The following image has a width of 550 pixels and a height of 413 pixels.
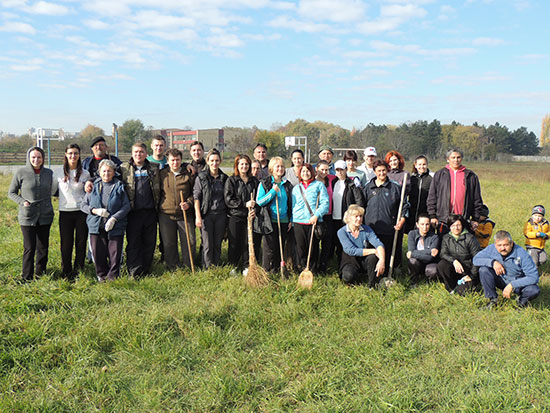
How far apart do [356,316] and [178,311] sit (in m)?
2.07

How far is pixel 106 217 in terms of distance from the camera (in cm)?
580

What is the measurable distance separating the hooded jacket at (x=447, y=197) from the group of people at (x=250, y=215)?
0.05 feet

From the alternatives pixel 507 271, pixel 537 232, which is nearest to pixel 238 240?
pixel 507 271

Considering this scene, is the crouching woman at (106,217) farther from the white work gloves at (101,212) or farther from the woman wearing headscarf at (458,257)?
the woman wearing headscarf at (458,257)

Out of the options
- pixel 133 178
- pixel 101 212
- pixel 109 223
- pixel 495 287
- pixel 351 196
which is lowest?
pixel 495 287

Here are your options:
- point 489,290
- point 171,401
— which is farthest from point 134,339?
point 489,290

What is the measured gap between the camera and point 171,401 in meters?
3.49

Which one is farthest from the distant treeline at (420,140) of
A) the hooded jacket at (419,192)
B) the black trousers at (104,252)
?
the black trousers at (104,252)

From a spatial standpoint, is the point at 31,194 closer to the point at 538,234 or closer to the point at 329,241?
the point at 329,241

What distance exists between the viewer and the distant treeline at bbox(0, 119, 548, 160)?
53312 mm

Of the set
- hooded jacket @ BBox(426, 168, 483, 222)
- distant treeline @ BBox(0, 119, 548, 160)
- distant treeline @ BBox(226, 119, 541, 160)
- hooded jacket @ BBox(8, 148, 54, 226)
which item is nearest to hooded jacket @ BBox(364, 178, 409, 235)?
hooded jacket @ BBox(426, 168, 483, 222)

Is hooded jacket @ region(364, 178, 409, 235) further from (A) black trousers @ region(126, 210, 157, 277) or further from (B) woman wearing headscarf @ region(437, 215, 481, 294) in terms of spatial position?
(A) black trousers @ region(126, 210, 157, 277)

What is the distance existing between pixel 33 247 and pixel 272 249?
3297 millimetres

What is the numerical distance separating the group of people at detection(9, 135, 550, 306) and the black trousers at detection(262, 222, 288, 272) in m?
0.02
